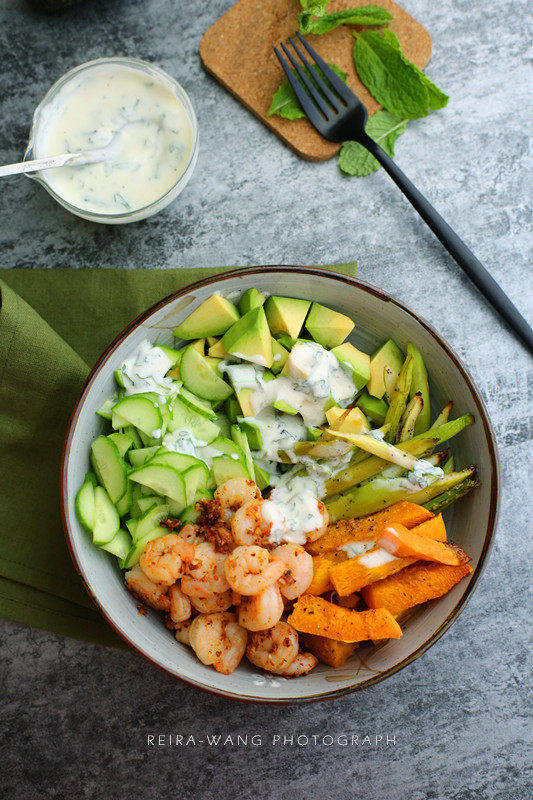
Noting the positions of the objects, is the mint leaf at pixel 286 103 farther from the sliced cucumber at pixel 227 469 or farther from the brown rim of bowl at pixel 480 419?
the sliced cucumber at pixel 227 469

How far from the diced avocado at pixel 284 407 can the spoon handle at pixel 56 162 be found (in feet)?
3.24

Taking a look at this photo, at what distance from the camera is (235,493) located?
1.56m

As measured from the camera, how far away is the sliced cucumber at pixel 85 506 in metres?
1.54

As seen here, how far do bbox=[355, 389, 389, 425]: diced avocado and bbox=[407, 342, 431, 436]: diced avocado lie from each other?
9 centimetres

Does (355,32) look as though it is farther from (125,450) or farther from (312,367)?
(125,450)

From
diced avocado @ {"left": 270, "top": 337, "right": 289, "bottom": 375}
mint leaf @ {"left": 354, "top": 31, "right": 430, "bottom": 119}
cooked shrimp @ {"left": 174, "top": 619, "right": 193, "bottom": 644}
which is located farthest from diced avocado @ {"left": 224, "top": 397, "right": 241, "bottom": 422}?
mint leaf @ {"left": 354, "top": 31, "right": 430, "bottom": 119}

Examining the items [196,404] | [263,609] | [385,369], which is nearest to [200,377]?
[196,404]

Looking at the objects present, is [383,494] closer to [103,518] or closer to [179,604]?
[179,604]

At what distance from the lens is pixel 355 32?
2.07 meters

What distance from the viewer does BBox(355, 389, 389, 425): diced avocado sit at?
1.77 metres

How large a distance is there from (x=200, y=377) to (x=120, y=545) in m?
0.51

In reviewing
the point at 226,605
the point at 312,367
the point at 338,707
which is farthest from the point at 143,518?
the point at 338,707

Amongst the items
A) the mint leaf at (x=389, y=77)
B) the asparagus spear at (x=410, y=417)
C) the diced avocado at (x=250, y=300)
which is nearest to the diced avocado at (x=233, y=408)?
the diced avocado at (x=250, y=300)

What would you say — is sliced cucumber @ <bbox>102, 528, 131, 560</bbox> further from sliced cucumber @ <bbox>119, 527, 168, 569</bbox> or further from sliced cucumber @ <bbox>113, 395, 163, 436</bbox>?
sliced cucumber @ <bbox>113, 395, 163, 436</bbox>
